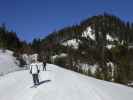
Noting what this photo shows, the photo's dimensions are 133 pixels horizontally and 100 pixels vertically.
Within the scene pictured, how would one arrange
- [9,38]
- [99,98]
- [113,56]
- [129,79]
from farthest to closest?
[113,56]
[129,79]
[9,38]
[99,98]

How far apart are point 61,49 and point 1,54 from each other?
113 metres

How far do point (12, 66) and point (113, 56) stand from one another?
94696 mm

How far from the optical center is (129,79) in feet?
314

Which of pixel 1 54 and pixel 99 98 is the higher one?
pixel 1 54

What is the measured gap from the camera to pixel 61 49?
554ft

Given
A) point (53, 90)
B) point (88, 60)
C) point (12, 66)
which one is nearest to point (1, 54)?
point (12, 66)

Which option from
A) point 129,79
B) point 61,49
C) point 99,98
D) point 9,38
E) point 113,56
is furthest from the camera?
point 61,49

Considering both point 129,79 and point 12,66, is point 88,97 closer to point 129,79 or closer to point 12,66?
point 12,66

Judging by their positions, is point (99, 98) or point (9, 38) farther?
point (9, 38)

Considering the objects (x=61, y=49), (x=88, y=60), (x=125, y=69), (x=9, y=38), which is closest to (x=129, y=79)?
(x=125, y=69)

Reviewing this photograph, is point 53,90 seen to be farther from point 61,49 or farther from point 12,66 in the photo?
point 61,49

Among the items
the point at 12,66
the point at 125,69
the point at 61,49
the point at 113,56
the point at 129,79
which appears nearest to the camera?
the point at 12,66

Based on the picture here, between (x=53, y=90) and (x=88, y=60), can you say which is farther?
(x=88, y=60)

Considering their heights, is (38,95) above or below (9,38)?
below
